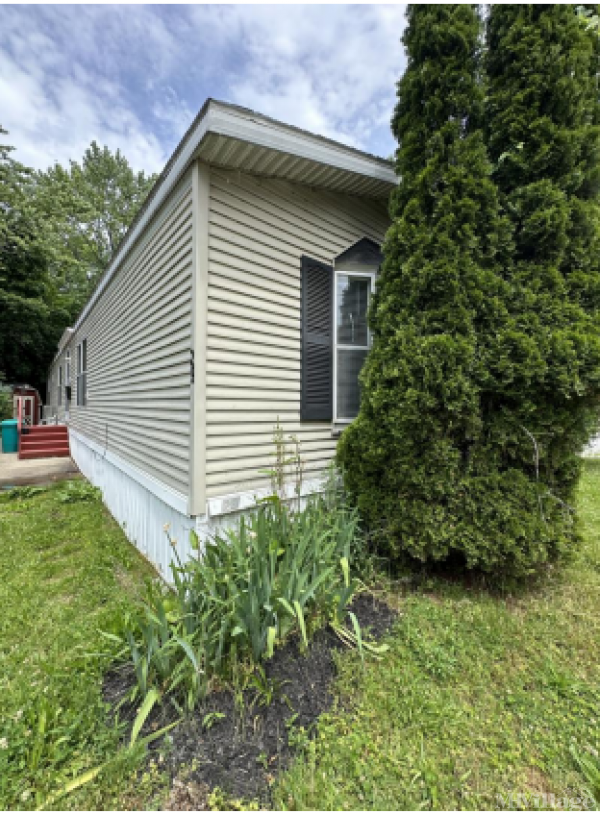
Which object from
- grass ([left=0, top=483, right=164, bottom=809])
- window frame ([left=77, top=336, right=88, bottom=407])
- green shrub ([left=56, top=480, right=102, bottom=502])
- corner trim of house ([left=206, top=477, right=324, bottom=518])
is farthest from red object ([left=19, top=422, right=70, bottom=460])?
corner trim of house ([left=206, top=477, right=324, bottom=518])

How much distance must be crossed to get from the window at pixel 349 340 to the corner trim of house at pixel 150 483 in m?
1.79

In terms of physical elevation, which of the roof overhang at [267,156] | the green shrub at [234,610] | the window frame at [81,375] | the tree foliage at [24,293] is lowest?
the green shrub at [234,610]

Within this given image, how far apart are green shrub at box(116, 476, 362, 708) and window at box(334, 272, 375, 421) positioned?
1754mm

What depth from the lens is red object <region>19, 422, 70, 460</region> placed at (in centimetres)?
980

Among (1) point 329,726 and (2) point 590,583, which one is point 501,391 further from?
(1) point 329,726

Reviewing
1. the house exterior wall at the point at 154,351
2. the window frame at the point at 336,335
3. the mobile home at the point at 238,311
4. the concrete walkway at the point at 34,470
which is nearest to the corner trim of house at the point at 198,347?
the mobile home at the point at 238,311

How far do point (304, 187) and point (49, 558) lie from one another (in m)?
4.58

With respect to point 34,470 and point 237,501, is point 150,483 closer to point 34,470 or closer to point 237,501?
point 237,501

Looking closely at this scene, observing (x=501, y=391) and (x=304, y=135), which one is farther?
(x=304, y=135)

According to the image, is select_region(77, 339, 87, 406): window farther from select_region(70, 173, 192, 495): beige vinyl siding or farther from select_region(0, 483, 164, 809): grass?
select_region(0, 483, 164, 809): grass

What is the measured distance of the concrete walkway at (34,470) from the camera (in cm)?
714

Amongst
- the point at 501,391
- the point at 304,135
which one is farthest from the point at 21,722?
the point at 304,135

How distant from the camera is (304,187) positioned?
11.7 feet

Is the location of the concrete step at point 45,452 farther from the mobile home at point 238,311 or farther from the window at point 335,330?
the window at point 335,330
